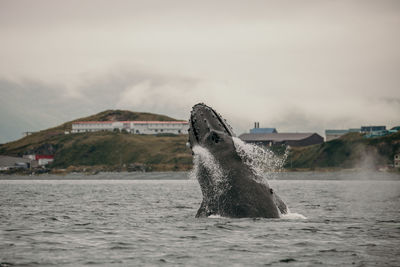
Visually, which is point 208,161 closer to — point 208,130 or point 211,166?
point 211,166

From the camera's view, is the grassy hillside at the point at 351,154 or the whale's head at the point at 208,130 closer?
the whale's head at the point at 208,130

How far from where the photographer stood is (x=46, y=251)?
49.7 ft

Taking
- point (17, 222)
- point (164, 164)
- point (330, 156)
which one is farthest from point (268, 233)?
point (164, 164)

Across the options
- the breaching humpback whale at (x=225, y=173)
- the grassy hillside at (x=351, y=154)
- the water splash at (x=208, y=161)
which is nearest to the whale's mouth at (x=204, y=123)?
the breaching humpback whale at (x=225, y=173)

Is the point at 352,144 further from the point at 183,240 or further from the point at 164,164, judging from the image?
the point at 183,240

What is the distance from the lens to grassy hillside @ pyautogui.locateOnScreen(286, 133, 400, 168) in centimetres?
16438

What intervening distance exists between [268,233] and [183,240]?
2.33 m

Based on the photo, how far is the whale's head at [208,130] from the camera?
16672 millimetres

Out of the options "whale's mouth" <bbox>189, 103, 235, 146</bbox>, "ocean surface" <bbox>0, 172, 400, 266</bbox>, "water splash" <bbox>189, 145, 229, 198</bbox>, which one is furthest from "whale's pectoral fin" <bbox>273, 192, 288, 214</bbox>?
"whale's mouth" <bbox>189, 103, 235, 146</bbox>

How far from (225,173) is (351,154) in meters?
160

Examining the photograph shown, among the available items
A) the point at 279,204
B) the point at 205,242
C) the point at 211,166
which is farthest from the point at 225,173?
the point at 279,204

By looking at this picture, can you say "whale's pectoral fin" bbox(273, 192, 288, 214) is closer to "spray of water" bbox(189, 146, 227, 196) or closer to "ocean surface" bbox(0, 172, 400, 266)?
"ocean surface" bbox(0, 172, 400, 266)

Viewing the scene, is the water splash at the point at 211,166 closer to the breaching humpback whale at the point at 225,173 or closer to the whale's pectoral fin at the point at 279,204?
the breaching humpback whale at the point at 225,173

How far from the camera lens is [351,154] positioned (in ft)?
561
